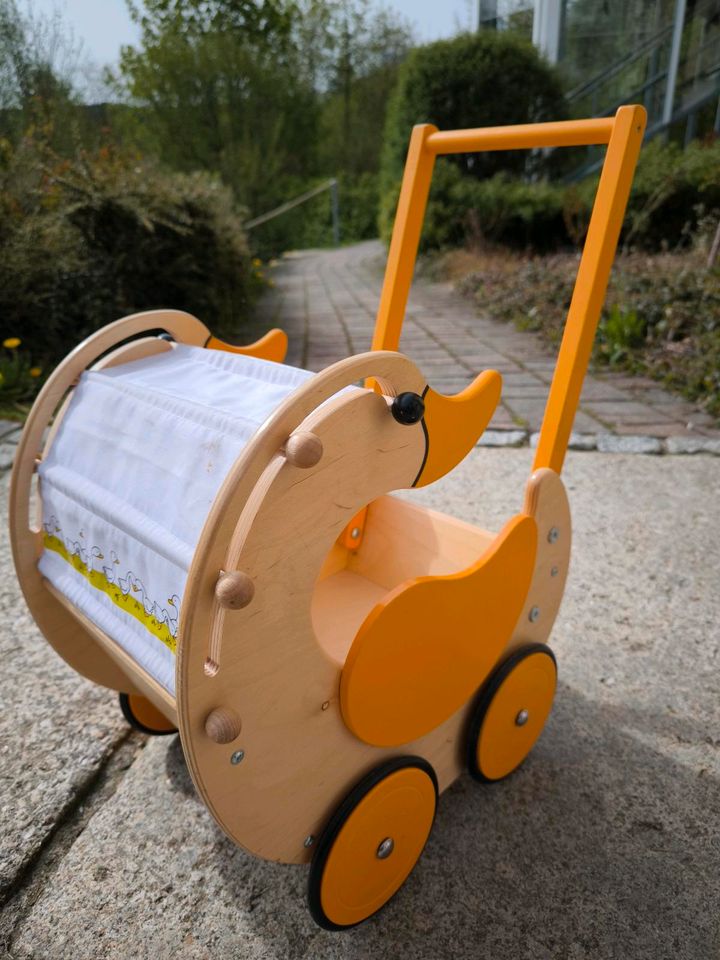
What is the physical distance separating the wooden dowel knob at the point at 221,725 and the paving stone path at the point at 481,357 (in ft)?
9.60

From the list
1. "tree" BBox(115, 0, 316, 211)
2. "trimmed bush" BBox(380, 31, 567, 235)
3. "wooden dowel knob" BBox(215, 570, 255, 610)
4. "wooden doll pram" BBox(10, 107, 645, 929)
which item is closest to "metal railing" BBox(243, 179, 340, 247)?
"tree" BBox(115, 0, 316, 211)

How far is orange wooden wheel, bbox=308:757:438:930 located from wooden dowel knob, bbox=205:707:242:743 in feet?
1.19

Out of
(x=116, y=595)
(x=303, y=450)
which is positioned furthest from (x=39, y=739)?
(x=303, y=450)

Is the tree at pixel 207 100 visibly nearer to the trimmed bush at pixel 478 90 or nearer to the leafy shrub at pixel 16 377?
the trimmed bush at pixel 478 90

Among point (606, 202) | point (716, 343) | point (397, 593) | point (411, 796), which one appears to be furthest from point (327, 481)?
point (716, 343)

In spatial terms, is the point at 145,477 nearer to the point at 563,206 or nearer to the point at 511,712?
the point at 511,712

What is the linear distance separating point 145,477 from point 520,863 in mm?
1144

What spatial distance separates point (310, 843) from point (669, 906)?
761 millimetres

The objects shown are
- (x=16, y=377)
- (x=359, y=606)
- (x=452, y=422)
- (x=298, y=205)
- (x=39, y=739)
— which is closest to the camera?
(x=452, y=422)

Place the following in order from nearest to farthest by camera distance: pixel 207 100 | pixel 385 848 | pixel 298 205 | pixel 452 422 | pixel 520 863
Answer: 1. pixel 452 422
2. pixel 385 848
3. pixel 520 863
4. pixel 207 100
5. pixel 298 205

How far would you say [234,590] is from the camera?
91 cm

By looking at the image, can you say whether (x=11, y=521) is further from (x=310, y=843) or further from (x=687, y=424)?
(x=687, y=424)

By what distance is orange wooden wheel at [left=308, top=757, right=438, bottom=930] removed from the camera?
47.6 inches

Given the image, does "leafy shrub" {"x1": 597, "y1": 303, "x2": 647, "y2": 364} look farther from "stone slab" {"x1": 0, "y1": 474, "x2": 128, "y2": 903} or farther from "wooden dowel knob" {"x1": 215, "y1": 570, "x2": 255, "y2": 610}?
"wooden dowel knob" {"x1": 215, "y1": 570, "x2": 255, "y2": 610}
